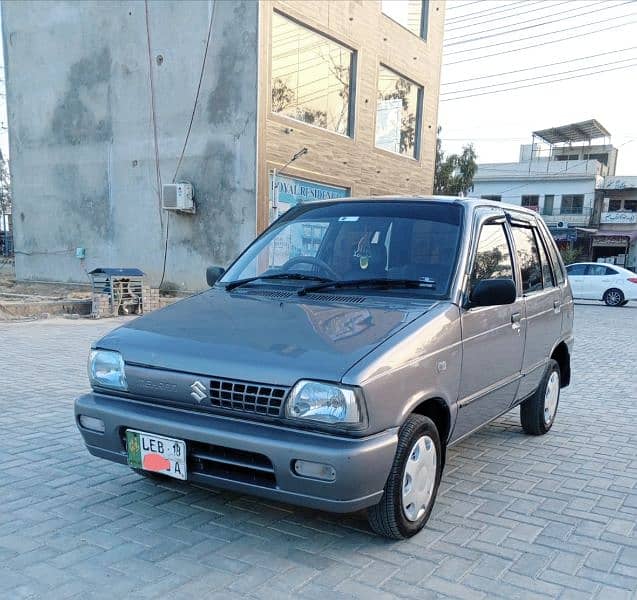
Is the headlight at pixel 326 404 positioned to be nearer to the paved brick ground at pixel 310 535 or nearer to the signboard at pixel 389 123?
the paved brick ground at pixel 310 535

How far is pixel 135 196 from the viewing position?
1555 cm

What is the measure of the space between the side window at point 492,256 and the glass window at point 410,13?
15.5 m

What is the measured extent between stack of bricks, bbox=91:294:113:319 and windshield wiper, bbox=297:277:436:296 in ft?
30.5

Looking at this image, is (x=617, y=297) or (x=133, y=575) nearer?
(x=133, y=575)

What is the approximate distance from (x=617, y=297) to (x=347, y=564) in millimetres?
19767

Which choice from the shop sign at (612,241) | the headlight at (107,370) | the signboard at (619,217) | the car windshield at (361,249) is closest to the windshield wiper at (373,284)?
the car windshield at (361,249)

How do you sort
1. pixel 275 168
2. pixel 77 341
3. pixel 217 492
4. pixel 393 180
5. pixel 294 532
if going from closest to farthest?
pixel 294 532
pixel 217 492
pixel 77 341
pixel 275 168
pixel 393 180

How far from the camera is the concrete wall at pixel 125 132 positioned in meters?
13.7

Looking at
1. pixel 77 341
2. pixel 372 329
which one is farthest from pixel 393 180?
pixel 372 329

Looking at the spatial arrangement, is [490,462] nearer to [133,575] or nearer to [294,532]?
[294,532]

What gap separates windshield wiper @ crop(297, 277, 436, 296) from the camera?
11.3 ft

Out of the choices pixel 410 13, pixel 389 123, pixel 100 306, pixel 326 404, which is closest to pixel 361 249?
pixel 326 404

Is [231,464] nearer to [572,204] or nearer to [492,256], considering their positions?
[492,256]

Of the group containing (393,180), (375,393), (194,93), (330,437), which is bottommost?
(330,437)
